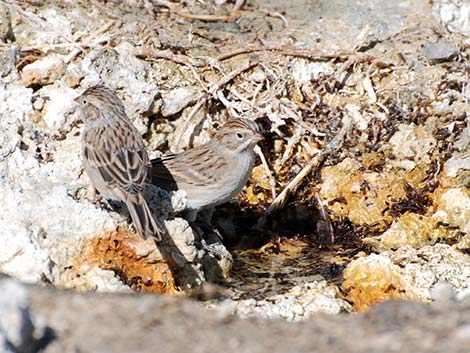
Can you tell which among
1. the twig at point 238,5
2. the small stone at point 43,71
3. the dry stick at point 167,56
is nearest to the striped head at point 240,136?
the dry stick at point 167,56

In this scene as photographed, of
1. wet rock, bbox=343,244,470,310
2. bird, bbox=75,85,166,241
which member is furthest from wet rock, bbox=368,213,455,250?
bird, bbox=75,85,166,241

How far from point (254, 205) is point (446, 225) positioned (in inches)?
74.9

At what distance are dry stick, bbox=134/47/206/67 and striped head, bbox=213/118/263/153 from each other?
1199mm

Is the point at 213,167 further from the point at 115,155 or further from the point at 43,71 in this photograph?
the point at 43,71

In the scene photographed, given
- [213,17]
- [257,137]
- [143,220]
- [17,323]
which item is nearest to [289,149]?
[257,137]

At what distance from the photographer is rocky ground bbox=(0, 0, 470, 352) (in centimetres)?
803

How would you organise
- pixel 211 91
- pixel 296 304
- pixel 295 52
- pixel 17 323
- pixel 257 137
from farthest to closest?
pixel 295 52 < pixel 211 91 < pixel 257 137 < pixel 296 304 < pixel 17 323

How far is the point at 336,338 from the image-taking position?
5.08 m

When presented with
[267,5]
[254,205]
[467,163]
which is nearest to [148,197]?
[254,205]

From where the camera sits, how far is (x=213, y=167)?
9039 millimetres

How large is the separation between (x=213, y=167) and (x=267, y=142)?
1.42 meters

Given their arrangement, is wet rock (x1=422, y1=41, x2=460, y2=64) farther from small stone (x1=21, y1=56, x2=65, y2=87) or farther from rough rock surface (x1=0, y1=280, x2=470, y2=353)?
rough rock surface (x1=0, y1=280, x2=470, y2=353)

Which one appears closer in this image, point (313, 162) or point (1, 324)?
point (1, 324)

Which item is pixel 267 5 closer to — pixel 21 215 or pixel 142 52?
pixel 142 52
